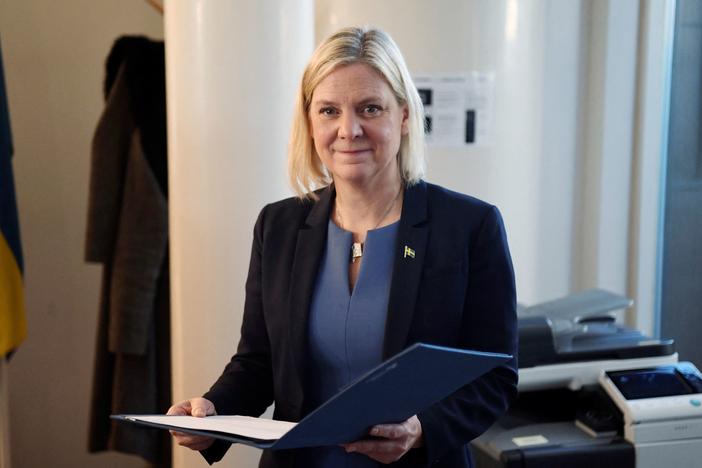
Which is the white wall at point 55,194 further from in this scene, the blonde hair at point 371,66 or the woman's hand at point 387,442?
the woman's hand at point 387,442

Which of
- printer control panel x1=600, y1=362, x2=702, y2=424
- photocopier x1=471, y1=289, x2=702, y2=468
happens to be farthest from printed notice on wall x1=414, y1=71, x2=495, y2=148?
printer control panel x1=600, y1=362, x2=702, y2=424

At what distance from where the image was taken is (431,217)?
1.30m

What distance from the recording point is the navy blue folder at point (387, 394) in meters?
0.89

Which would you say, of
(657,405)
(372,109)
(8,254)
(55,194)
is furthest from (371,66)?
(55,194)

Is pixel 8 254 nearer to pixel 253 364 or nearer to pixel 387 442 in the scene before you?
pixel 253 364

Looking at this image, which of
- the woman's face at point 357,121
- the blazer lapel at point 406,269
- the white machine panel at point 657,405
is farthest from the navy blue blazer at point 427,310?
the white machine panel at point 657,405

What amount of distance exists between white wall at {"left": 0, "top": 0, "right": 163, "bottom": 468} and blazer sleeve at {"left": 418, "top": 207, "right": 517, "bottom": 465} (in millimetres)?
2118

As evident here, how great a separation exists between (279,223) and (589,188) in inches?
69.4

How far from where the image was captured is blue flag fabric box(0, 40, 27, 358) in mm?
2109

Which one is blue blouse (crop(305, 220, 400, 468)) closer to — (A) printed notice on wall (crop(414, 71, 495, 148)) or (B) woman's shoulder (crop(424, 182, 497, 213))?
(B) woman's shoulder (crop(424, 182, 497, 213))

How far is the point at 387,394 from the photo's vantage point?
0.96m

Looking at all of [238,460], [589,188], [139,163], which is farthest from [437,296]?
[589,188]

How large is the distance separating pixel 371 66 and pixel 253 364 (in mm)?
550

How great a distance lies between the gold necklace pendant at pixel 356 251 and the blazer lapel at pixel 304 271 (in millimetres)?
54
